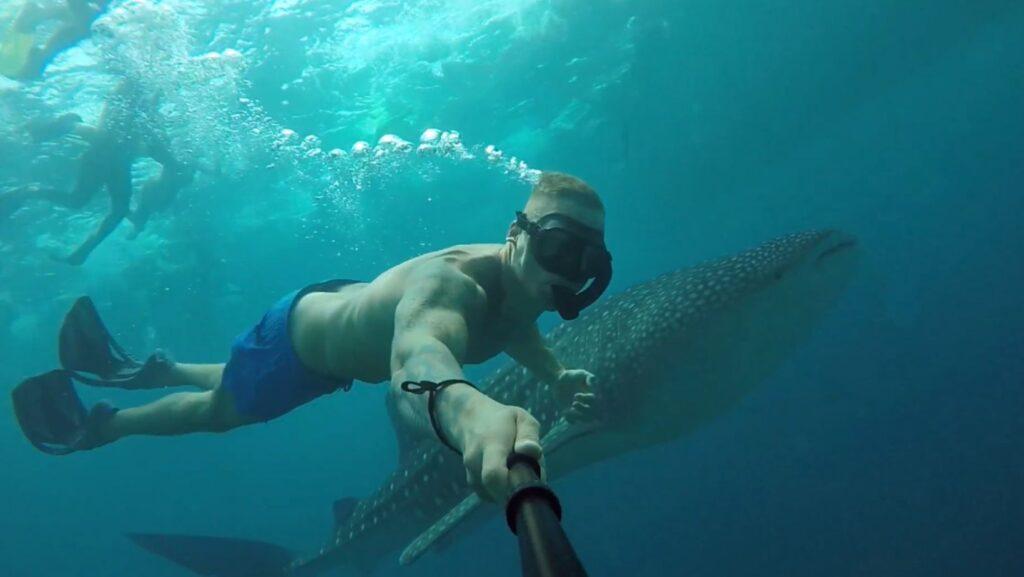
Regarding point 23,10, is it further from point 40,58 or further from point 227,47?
point 227,47

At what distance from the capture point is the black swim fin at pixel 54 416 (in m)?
6.00

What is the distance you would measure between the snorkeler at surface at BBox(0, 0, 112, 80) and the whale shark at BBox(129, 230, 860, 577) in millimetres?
10939

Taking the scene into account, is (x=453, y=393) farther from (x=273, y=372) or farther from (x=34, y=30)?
(x=34, y=30)

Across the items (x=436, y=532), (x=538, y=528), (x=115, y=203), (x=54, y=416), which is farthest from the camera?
(x=115, y=203)

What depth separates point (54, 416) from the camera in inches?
240

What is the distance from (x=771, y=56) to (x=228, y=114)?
18802 millimetres

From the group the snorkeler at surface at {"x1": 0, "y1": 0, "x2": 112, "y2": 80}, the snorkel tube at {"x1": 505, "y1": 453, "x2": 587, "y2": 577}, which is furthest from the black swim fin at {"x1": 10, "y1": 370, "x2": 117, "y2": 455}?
the snorkeler at surface at {"x1": 0, "y1": 0, "x2": 112, "y2": 80}

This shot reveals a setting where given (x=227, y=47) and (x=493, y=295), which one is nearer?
(x=493, y=295)

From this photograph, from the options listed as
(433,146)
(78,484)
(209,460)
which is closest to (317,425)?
(209,460)

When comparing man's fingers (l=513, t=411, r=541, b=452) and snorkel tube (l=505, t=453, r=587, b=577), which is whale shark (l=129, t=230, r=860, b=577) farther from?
snorkel tube (l=505, t=453, r=587, b=577)

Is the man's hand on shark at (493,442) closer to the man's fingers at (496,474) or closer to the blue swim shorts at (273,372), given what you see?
the man's fingers at (496,474)

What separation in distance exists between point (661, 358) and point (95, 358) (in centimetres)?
587

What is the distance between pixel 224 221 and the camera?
24.9m

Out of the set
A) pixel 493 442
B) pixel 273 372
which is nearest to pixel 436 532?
pixel 493 442
